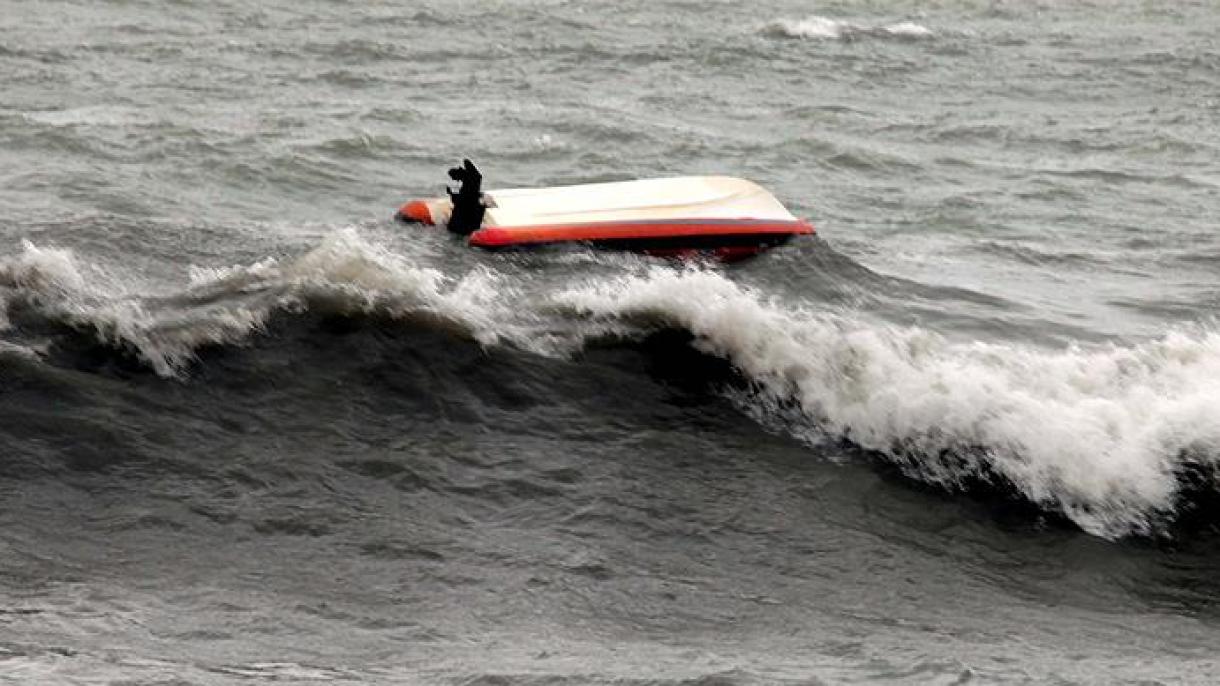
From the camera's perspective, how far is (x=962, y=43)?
23.4m

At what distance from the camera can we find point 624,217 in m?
10.4

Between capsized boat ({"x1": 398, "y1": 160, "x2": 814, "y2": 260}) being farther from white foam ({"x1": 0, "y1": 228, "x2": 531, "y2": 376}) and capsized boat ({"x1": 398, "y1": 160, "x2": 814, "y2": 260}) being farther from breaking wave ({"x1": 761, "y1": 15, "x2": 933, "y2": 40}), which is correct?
breaking wave ({"x1": 761, "y1": 15, "x2": 933, "y2": 40})

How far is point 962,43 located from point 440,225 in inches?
553

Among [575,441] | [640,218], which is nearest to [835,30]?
[640,218]

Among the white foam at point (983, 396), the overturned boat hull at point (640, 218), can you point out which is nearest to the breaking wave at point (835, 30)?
the overturned boat hull at point (640, 218)

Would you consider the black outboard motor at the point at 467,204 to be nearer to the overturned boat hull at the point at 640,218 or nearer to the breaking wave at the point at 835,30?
the overturned boat hull at the point at 640,218

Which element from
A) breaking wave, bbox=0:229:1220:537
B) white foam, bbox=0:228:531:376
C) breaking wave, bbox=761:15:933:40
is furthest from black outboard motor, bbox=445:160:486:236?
breaking wave, bbox=761:15:933:40

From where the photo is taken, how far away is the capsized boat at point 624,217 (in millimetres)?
10180

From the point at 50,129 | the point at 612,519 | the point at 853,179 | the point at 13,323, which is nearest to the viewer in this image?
the point at 612,519

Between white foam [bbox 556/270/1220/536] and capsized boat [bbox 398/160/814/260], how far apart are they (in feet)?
4.62

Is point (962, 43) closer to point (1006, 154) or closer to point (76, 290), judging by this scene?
point (1006, 154)

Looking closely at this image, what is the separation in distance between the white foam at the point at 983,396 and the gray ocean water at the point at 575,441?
0.7 inches

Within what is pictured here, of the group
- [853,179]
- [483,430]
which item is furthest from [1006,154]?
[483,430]

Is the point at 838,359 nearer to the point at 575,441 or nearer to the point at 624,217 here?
the point at 575,441
